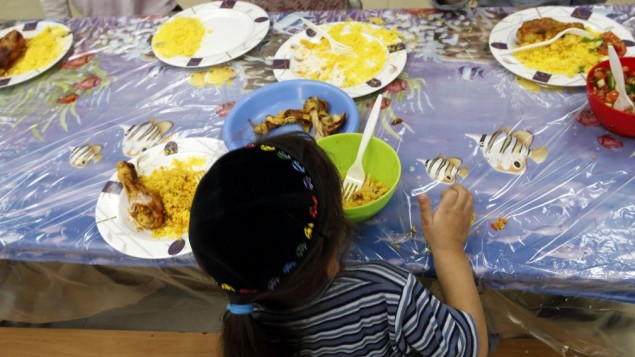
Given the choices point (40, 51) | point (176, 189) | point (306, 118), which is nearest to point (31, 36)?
point (40, 51)

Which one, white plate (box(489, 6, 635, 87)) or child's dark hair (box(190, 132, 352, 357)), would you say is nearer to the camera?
child's dark hair (box(190, 132, 352, 357))

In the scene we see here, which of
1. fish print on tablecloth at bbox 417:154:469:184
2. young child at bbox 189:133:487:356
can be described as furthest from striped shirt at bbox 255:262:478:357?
fish print on tablecloth at bbox 417:154:469:184

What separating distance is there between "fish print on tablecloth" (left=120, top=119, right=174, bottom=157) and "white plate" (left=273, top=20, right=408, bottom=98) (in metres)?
0.34

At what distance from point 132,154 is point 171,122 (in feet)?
0.44

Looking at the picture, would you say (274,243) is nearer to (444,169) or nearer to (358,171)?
(358,171)

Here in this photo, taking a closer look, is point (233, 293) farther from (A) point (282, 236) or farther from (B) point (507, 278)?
(B) point (507, 278)

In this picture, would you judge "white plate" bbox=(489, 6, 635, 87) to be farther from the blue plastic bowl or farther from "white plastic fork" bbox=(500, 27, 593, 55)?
the blue plastic bowl

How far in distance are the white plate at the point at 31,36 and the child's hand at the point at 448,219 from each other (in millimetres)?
1200

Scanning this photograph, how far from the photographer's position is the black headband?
0.66 meters

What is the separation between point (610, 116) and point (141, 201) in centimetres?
102

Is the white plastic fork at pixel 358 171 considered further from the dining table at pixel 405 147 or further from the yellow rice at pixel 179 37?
the yellow rice at pixel 179 37

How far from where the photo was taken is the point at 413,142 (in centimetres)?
117

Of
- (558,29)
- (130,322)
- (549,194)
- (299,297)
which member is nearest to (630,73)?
(558,29)

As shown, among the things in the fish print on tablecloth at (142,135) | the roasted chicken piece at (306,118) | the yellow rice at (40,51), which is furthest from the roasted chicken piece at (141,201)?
the yellow rice at (40,51)
